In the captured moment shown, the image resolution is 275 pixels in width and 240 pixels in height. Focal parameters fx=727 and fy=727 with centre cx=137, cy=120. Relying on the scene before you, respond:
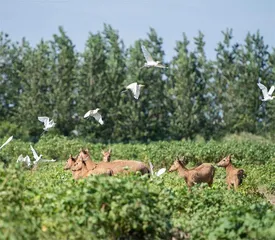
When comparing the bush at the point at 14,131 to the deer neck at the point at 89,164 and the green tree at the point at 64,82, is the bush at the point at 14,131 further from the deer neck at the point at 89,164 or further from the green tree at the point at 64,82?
the deer neck at the point at 89,164

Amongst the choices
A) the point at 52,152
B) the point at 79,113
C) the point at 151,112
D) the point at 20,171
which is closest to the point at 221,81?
the point at 151,112

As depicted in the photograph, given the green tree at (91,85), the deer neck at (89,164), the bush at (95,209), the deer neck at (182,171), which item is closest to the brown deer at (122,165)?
the deer neck at (89,164)

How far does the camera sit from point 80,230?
22.6 ft

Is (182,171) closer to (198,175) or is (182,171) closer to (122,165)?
(198,175)

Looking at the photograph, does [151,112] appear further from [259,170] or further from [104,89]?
[259,170]

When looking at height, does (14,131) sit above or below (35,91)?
below

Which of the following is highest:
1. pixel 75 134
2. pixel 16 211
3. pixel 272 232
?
pixel 16 211

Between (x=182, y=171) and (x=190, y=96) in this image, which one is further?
(x=190, y=96)

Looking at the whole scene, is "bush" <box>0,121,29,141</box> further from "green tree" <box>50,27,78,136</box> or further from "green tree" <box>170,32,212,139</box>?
"green tree" <box>170,32,212,139</box>

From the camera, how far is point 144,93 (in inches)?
1735

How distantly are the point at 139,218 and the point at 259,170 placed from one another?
35.4 ft

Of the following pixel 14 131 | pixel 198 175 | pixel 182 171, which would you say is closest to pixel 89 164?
pixel 182 171

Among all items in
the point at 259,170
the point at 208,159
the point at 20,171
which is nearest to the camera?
the point at 20,171

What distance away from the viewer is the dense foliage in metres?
43.2
